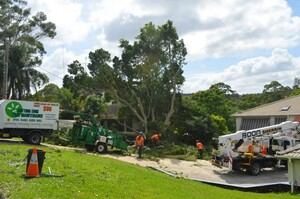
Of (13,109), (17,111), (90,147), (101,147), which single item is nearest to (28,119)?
(17,111)

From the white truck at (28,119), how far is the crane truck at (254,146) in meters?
11.3

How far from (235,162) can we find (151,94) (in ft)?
55.1

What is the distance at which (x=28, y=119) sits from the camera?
2569cm

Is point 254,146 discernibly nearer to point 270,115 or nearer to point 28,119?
point 270,115

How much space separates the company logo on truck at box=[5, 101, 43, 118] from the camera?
987 inches

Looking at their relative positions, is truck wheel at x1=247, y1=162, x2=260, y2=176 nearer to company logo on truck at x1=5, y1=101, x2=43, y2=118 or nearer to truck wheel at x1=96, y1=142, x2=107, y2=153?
truck wheel at x1=96, y1=142, x2=107, y2=153

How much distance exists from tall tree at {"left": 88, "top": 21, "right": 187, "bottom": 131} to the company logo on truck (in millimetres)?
11258

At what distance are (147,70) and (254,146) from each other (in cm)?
1560

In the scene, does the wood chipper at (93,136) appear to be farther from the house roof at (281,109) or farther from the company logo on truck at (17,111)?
the house roof at (281,109)

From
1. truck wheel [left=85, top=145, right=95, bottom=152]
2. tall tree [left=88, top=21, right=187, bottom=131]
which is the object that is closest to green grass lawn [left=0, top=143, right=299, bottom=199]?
truck wheel [left=85, top=145, right=95, bottom=152]

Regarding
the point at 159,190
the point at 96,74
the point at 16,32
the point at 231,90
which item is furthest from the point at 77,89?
the point at 231,90

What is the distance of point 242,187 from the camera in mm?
17344

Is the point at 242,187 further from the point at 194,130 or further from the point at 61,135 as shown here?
the point at 194,130

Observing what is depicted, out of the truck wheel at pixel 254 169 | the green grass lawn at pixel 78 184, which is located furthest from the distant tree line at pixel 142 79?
the green grass lawn at pixel 78 184
